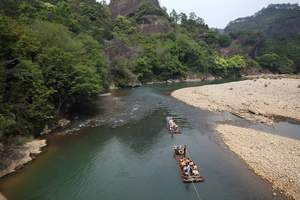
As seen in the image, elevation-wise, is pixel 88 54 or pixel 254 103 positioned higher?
pixel 88 54

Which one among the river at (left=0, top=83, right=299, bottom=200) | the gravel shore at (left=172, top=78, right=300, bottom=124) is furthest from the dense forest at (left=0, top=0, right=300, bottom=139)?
the gravel shore at (left=172, top=78, right=300, bottom=124)

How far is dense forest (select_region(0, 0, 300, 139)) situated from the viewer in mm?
26266

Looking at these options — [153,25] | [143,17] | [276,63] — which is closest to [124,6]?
[143,17]

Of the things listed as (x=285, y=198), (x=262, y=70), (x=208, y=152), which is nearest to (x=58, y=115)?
(x=208, y=152)

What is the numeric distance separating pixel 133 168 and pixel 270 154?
1161 centimetres

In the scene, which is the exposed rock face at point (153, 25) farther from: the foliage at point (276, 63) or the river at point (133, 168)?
the river at point (133, 168)

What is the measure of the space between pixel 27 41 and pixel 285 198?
1067 inches

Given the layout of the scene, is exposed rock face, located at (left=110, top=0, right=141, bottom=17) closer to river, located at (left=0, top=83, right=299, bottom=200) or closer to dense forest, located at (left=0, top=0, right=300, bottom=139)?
dense forest, located at (left=0, top=0, right=300, bottom=139)

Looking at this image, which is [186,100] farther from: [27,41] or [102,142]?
[27,41]

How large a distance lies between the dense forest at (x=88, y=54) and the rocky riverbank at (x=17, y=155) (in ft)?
4.88

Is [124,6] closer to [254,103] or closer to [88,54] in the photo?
[88,54]

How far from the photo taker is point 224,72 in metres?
112

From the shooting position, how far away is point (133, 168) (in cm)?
2261

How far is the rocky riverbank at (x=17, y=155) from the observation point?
70.5 ft
